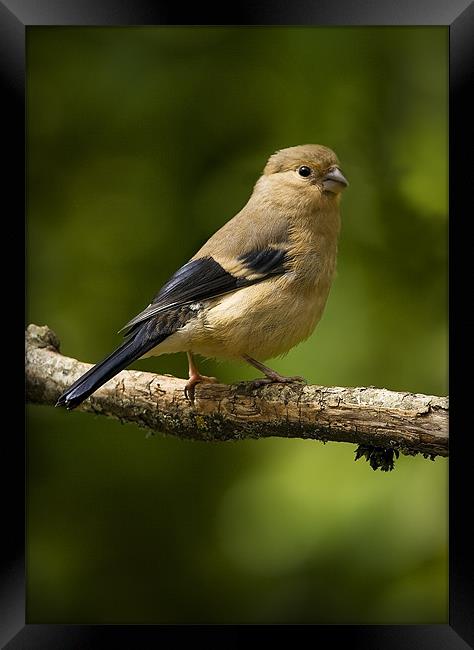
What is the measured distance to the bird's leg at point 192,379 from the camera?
417 cm

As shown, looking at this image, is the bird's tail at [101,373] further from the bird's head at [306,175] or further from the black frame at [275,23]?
the bird's head at [306,175]

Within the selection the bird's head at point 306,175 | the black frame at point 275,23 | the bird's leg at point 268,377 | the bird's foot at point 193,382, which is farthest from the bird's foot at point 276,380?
the bird's head at point 306,175

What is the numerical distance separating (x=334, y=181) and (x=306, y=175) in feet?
0.47

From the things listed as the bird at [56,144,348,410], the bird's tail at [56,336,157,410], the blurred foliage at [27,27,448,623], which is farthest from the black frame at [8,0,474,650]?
the bird at [56,144,348,410]

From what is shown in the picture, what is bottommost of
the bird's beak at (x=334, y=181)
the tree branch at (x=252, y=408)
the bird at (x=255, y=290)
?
the tree branch at (x=252, y=408)

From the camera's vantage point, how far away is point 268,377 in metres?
4.05

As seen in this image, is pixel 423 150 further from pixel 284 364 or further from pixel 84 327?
pixel 84 327

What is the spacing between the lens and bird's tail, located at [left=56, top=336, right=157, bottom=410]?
12.2ft

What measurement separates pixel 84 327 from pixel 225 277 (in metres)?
0.93

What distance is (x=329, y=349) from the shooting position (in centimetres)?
455

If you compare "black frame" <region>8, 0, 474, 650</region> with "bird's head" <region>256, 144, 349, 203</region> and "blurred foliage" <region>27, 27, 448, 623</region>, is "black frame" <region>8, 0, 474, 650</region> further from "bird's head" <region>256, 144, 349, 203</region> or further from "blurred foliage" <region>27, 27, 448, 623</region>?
"bird's head" <region>256, 144, 349, 203</region>

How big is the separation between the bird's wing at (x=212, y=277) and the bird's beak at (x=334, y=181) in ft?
1.27

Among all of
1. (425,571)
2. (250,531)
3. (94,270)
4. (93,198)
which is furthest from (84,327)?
(425,571)
